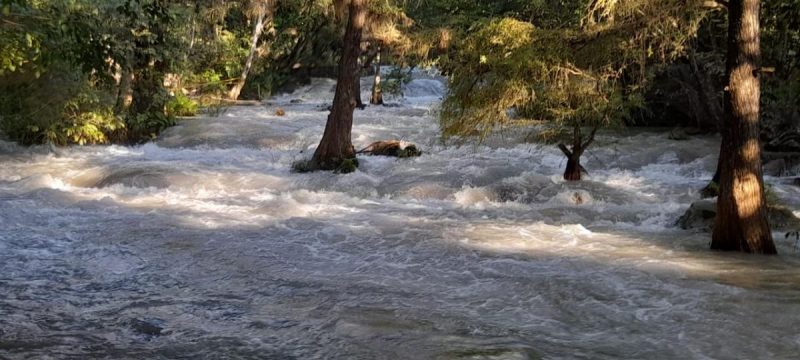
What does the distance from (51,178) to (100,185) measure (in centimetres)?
111

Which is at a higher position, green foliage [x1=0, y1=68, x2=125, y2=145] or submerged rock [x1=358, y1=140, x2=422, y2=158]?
green foliage [x1=0, y1=68, x2=125, y2=145]

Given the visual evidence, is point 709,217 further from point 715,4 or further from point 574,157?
point 574,157

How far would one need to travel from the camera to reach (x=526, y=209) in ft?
39.1

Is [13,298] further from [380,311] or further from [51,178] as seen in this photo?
[51,178]

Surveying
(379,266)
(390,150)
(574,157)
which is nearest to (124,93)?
(390,150)

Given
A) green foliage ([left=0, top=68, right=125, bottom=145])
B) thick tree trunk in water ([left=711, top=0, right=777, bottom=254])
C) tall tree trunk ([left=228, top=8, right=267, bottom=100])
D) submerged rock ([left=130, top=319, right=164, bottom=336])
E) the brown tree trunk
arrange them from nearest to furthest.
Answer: submerged rock ([left=130, top=319, right=164, bottom=336]), thick tree trunk in water ([left=711, top=0, right=777, bottom=254]), green foliage ([left=0, top=68, right=125, bottom=145]), the brown tree trunk, tall tree trunk ([left=228, top=8, right=267, bottom=100])

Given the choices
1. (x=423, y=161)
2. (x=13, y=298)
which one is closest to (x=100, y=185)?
(x=423, y=161)

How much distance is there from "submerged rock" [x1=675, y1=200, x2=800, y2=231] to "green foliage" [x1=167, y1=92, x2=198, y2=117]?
16128 millimetres

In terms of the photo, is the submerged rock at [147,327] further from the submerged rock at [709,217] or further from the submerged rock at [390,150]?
the submerged rock at [390,150]

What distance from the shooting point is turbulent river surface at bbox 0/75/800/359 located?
212 inches

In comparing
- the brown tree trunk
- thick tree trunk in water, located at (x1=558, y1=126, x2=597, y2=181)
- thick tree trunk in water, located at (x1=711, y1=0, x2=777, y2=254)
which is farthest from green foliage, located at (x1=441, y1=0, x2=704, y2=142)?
the brown tree trunk

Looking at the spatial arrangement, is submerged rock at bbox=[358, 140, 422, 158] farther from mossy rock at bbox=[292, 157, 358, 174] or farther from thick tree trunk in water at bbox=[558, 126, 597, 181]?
thick tree trunk in water at bbox=[558, 126, 597, 181]

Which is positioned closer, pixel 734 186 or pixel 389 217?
pixel 734 186

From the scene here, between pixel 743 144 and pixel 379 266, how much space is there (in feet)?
13.9
